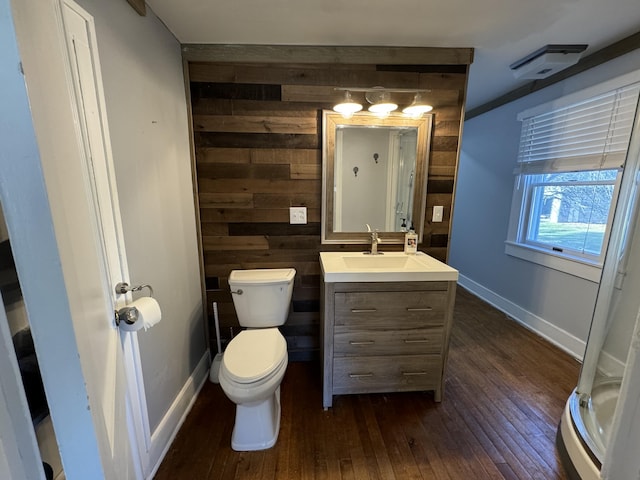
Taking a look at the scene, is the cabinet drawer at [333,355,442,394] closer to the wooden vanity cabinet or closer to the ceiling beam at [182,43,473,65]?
the wooden vanity cabinet

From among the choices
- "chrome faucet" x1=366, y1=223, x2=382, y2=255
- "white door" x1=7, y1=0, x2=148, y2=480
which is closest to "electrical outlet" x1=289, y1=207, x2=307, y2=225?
"chrome faucet" x1=366, y1=223, x2=382, y2=255

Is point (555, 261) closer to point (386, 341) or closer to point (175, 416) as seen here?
point (386, 341)

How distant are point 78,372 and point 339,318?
4.26 ft

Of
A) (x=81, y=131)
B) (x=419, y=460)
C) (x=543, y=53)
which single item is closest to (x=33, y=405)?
(x=81, y=131)

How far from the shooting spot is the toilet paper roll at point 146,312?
3.66 ft

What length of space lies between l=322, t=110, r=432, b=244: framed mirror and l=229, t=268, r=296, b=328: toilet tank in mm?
480

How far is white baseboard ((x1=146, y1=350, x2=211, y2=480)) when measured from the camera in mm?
1393

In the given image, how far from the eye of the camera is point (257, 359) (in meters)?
1.50

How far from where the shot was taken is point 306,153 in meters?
1.95

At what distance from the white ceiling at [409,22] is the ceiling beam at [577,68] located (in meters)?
0.06

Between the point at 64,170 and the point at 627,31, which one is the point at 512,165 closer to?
the point at 627,31

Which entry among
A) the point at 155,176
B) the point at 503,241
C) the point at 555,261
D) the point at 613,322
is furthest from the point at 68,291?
the point at 503,241

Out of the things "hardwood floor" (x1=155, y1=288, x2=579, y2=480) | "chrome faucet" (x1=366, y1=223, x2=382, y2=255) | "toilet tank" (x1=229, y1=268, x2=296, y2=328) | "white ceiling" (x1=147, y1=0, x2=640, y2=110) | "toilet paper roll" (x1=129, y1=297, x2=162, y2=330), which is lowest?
→ "hardwood floor" (x1=155, y1=288, x2=579, y2=480)

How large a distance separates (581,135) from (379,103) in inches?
67.1
